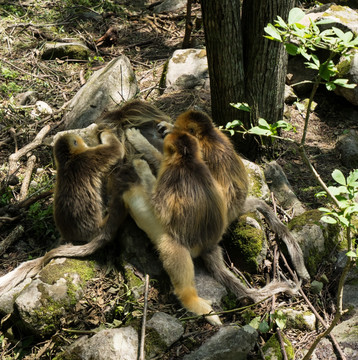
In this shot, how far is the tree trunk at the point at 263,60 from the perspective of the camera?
17.7ft

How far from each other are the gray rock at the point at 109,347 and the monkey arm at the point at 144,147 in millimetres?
2105

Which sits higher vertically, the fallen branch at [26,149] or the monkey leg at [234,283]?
the fallen branch at [26,149]

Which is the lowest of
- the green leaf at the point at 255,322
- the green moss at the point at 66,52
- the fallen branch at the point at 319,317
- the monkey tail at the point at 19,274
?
the green leaf at the point at 255,322

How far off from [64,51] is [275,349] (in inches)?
302

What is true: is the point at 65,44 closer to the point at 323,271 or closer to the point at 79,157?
the point at 79,157

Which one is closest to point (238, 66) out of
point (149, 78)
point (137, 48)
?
point (149, 78)

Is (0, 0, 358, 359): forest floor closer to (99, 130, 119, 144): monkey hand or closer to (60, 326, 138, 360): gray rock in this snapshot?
(60, 326, 138, 360): gray rock

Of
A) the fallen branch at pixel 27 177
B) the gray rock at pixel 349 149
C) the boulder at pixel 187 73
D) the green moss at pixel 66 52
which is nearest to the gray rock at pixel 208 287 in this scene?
the fallen branch at pixel 27 177

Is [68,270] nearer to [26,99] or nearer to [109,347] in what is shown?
[109,347]

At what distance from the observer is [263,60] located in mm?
5766

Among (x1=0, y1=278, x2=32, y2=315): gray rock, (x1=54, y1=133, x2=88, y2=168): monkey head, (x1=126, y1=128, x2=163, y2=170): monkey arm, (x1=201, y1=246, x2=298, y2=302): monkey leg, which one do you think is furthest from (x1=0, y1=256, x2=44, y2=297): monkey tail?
(x1=201, y1=246, x2=298, y2=302): monkey leg

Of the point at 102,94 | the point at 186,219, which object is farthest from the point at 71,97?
the point at 186,219

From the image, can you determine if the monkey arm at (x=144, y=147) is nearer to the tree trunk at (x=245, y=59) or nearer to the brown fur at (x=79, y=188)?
the brown fur at (x=79, y=188)

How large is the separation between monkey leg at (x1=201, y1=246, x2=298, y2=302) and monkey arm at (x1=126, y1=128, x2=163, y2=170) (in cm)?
130
